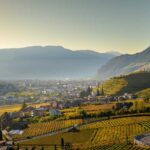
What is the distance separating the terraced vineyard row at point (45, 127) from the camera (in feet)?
421

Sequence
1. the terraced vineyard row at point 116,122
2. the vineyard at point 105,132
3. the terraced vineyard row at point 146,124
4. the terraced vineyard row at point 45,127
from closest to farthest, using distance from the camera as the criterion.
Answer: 1. the vineyard at point 105,132
2. the terraced vineyard row at point 146,124
3. the terraced vineyard row at point 116,122
4. the terraced vineyard row at point 45,127

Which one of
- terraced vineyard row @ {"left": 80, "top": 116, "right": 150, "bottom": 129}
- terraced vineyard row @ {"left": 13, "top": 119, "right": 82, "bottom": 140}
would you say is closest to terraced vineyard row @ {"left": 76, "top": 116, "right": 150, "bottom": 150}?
terraced vineyard row @ {"left": 80, "top": 116, "right": 150, "bottom": 129}

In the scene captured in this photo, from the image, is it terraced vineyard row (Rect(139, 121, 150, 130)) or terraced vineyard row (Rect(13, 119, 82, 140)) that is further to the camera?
terraced vineyard row (Rect(13, 119, 82, 140))

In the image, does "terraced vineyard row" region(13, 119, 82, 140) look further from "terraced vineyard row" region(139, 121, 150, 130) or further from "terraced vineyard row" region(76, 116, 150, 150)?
"terraced vineyard row" region(139, 121, 150, 130)

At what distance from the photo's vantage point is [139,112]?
14562 cm

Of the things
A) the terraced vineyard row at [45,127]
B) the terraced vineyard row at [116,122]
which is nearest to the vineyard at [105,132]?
the terraced vineyard row at [116,122]

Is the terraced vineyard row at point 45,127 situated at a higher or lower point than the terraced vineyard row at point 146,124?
Result: lower

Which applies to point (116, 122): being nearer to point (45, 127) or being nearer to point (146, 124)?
point (146, 124)

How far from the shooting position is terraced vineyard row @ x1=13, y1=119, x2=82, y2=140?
128 m

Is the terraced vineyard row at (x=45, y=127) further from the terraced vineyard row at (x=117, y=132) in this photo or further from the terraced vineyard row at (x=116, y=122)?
the terraced vineyard row at (x=117, y=132)

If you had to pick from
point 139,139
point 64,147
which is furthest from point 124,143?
point 64,147

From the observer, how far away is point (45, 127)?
454 feet

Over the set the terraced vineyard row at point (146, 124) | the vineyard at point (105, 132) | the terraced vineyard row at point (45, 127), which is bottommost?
the terraced vineyard row at point (45, 127)

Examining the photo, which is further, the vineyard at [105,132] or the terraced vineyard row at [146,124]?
the terraced vineyard row at [146,124]
